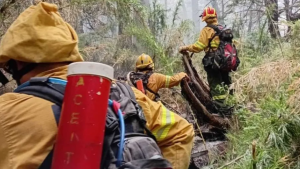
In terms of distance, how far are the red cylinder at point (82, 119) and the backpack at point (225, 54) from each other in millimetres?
5721

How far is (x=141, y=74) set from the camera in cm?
685

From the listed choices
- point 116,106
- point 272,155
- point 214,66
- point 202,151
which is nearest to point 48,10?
point 116,106

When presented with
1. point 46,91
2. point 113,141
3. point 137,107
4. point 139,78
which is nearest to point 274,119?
point 137,107

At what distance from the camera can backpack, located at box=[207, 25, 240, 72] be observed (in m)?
6.95

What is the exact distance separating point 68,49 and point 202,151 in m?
4.57

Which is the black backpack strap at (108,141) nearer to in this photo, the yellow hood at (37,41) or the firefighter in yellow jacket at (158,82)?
the yellow hood at (37,41)

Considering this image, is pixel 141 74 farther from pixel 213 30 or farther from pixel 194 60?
pixel 194 60

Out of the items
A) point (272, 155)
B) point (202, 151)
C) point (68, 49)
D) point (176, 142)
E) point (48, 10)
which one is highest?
point (48, 10)

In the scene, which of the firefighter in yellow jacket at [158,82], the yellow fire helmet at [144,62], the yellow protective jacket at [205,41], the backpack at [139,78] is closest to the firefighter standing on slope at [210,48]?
A: the yellow protective jacket at [205,41]

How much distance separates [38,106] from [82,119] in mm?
228

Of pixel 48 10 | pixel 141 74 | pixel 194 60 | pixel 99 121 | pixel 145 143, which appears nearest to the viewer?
pixel 99 121

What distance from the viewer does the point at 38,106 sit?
1.52 m

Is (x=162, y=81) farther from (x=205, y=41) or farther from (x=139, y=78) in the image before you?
(x=205, y=41)

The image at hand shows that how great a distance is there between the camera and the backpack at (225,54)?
273 inches
